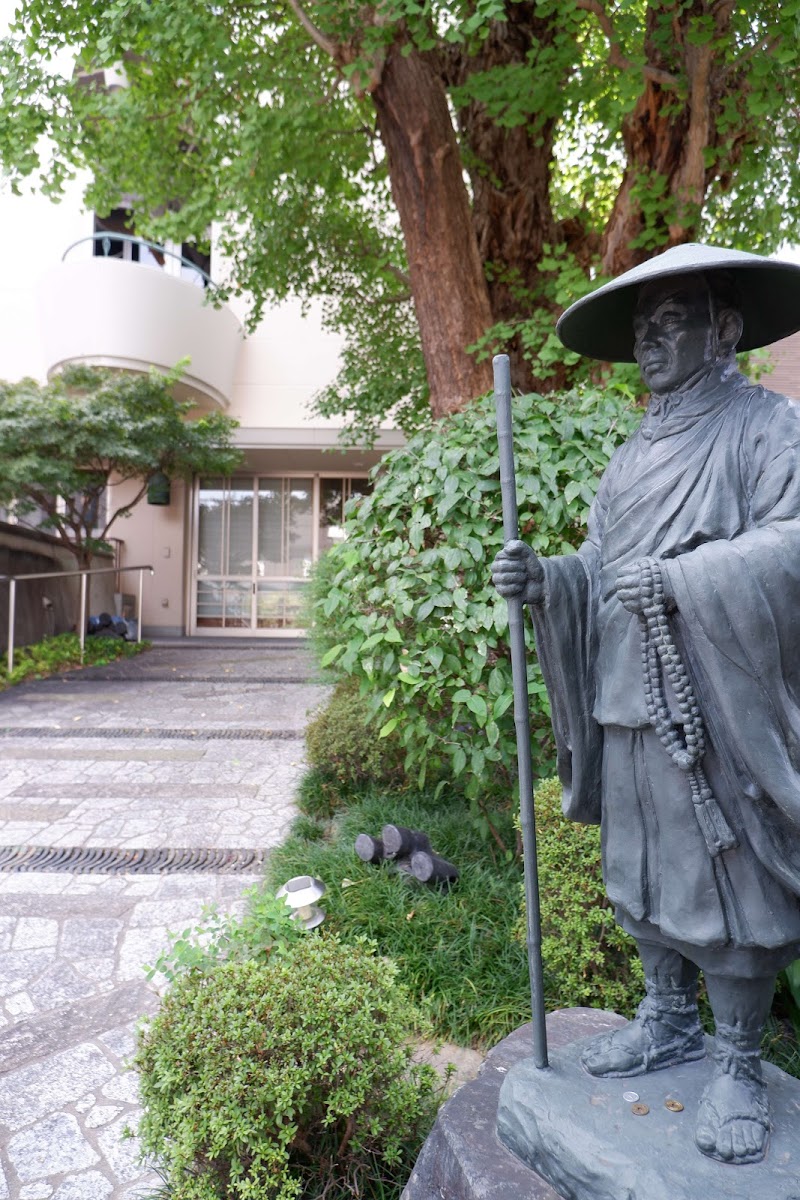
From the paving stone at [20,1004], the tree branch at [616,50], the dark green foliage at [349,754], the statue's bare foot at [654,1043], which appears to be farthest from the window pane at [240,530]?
the statue's bare foot at [654,1043]

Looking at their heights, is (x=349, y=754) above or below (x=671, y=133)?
below

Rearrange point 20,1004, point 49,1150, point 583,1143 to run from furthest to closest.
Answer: point 20,1004, point 49,1150, point 583,1143

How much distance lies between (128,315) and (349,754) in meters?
9.55

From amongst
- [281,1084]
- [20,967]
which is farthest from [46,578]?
[281,1084]

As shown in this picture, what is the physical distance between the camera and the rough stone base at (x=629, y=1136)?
1.56 m

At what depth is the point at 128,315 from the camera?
39.6ft

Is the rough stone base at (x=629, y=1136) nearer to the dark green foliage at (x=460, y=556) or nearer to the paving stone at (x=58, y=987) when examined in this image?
the dark green foliage at (x=460, y=556)

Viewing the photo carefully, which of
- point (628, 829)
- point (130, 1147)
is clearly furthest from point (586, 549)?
point (130, 1147)

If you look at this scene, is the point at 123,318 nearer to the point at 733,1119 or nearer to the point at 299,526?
the point at 299,526

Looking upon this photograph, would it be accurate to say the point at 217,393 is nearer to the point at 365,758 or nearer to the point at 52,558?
the point at 52,558

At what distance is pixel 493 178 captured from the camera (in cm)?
670

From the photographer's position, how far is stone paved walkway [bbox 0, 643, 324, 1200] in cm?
247

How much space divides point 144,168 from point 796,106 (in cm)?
551

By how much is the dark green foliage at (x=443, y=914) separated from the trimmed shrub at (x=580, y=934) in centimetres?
24
